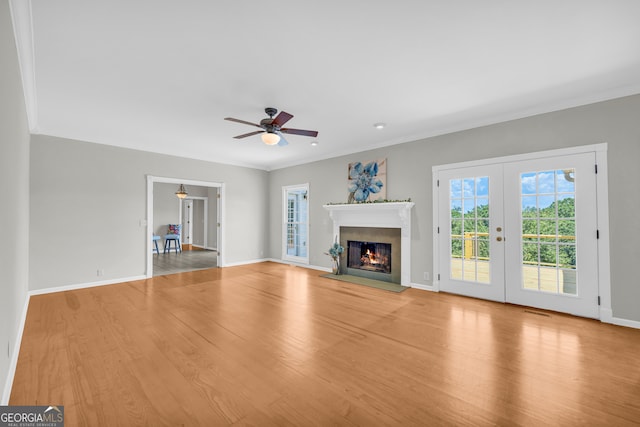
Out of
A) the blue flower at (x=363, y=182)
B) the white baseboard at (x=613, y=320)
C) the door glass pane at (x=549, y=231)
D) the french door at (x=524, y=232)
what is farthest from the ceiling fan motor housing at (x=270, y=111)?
the white baseboard at (x=613, y=320)

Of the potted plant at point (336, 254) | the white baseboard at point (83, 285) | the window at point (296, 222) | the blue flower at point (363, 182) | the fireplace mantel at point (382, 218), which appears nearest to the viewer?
the white baseboard at point (83, 285)

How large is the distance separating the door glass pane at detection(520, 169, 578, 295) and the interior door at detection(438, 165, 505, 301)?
0.31 meters

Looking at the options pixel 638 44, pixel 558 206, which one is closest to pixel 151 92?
pixel 638 44

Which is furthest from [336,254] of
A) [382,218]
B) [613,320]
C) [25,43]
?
[25,43]

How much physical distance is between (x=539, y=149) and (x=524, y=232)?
1144mm

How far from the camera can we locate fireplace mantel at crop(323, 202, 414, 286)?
15.7ft

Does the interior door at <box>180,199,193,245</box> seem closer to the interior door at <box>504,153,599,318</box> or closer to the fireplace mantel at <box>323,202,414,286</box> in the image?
the fireplace mantel at <box>323,202,414,286</box>

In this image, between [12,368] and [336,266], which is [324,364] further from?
[336,266]

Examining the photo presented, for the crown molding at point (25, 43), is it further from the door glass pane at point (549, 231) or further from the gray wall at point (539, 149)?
the door glass pane at point (549, 231)

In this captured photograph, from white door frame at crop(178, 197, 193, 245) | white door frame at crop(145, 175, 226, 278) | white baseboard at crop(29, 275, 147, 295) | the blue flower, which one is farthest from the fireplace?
white door frame at crop(178, 197, 193, 245)

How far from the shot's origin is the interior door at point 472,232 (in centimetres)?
390

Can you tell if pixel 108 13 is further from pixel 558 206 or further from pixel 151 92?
pixel 558 206

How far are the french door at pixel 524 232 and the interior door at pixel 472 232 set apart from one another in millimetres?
12

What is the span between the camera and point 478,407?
1737 millimetres
